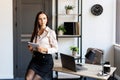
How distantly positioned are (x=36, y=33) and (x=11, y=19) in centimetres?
259

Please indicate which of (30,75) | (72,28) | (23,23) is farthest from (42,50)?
(23,23)

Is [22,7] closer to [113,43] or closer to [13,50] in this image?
[13,50]

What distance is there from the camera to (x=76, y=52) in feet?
18.3

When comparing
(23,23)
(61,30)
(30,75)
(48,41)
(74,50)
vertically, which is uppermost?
(23,23)

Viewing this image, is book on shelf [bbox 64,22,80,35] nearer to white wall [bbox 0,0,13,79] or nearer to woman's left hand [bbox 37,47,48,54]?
white wall [bbox 0,0,13,79]

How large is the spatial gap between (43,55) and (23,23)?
276cm

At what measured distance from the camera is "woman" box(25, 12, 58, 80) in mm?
3176

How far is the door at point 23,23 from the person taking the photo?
18.9 ft

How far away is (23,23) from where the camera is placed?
5.80 metres

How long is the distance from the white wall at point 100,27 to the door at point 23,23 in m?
0.88

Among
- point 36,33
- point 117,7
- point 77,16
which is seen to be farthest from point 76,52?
point 36,33

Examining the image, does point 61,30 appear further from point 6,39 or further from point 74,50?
point 6,39

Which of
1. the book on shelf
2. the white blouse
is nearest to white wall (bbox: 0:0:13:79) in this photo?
the book on shelf

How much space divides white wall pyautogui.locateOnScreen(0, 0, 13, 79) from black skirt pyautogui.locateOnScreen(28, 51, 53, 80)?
8.83 ft
